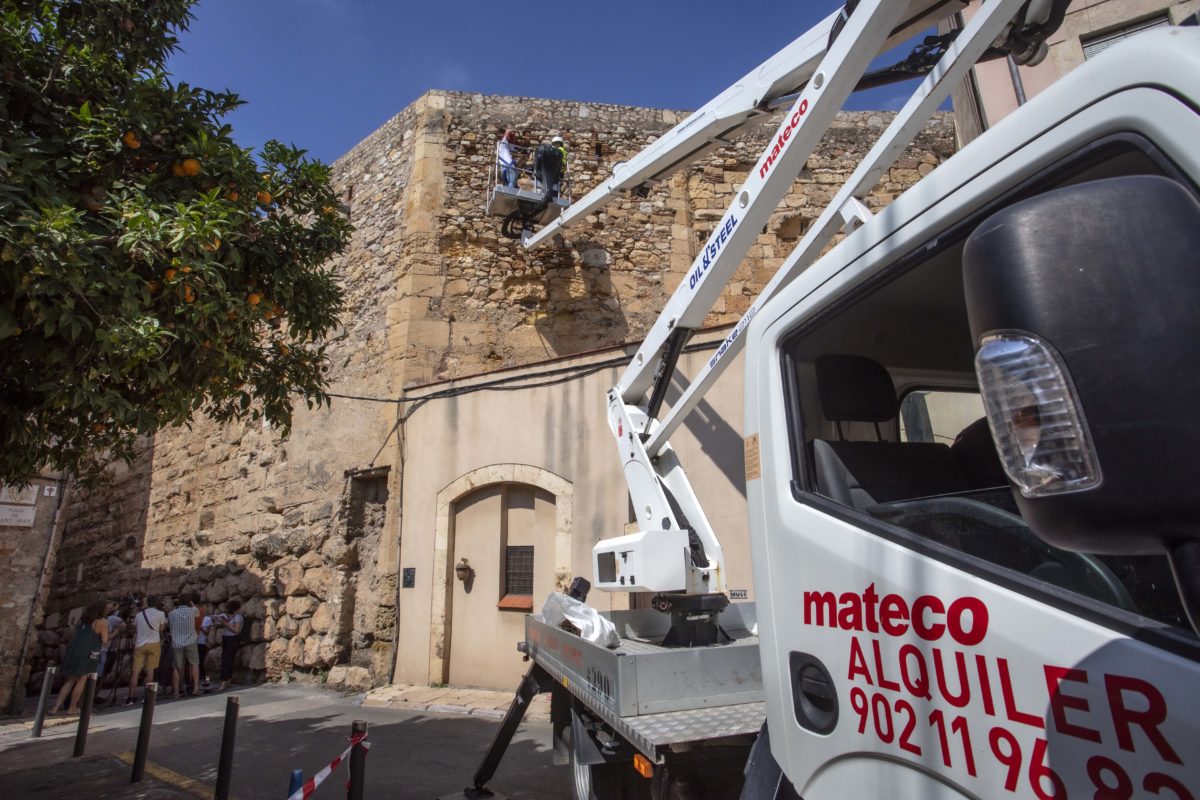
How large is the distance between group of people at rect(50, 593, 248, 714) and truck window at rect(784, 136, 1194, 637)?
9428 millimetres

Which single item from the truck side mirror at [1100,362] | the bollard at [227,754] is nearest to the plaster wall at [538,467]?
the bollard at [227,754]

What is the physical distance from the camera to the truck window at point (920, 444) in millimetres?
1148

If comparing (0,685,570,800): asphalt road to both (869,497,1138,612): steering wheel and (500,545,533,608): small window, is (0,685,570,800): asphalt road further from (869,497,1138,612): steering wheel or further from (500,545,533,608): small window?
(869,497,1138,612): steering wheel

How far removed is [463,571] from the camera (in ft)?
28.5

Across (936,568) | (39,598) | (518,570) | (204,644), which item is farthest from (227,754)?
(39,598)

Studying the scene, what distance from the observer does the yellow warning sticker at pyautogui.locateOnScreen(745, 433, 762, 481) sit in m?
1.91

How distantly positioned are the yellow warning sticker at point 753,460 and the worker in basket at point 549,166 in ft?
30.3

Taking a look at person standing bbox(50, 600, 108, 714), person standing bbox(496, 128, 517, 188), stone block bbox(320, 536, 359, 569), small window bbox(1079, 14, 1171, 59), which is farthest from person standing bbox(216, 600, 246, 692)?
small window bbox(1079, 14, 1171, 59)

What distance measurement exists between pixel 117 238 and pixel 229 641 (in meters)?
8.39

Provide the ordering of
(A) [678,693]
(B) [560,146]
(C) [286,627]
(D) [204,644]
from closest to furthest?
(A) [678,693]
(C) [286,627]
(D) [204,644]
(B) [560,146]

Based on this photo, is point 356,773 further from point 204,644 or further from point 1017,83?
point 204,644

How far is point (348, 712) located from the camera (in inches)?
308

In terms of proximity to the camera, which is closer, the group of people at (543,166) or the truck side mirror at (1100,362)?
the truck side mirror at (1100,362)

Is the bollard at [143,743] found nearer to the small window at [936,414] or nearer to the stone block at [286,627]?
the stone block at [286,627]
